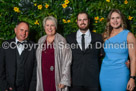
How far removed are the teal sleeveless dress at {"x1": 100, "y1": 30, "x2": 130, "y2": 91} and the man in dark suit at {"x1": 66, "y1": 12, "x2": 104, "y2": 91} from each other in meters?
0.18

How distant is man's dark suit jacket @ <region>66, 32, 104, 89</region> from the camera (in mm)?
2973

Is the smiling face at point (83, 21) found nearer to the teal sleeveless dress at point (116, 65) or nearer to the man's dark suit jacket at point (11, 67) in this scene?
the teal sleeveless dress at point (116, 65)

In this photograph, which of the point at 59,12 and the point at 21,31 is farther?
the point at 59,12

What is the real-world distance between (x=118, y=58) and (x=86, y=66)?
531 mm

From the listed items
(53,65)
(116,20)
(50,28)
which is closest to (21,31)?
(50,28)

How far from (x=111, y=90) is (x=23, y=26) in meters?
1.78

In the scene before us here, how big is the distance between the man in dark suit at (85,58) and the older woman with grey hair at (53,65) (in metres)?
0.14

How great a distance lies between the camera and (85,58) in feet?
9.73

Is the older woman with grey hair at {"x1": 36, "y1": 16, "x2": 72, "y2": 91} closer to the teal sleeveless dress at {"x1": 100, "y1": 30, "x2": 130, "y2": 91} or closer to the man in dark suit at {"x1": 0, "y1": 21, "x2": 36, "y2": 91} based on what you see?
the man in dark suit at {"x1": 0, "y1": 21, "x2": 36, "y2": 91}

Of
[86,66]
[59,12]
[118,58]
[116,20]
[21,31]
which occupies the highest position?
[59,12]

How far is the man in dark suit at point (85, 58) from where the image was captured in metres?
2.98

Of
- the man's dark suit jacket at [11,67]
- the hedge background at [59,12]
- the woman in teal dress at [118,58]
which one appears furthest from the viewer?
the hedge background at [59,12]

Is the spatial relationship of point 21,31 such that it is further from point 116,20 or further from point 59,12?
point 116,20

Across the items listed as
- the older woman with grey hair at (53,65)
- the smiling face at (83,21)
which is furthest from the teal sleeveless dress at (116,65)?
the older woman with grey hair at (53,65)
